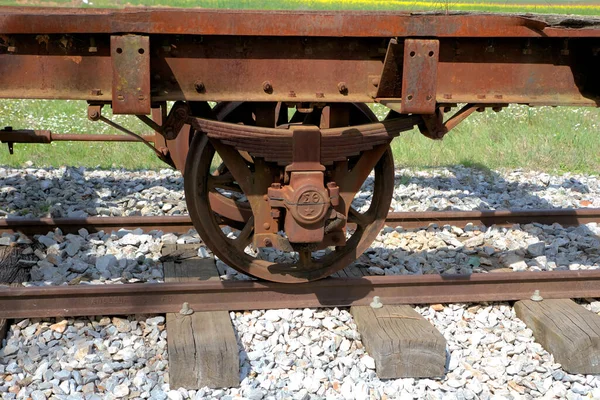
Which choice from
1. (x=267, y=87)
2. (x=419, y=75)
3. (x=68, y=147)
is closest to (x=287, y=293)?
(x=267, y=87)

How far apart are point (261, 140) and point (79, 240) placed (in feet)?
7.24

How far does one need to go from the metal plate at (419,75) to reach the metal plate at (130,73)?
4.35ft

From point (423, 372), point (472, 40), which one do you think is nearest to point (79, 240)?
point (423, 372)

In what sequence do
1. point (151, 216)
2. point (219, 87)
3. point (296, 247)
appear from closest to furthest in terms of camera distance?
point (219, 87), point (296, 247), point (151, 216)

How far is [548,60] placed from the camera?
414cm

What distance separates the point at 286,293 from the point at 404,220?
2.02m

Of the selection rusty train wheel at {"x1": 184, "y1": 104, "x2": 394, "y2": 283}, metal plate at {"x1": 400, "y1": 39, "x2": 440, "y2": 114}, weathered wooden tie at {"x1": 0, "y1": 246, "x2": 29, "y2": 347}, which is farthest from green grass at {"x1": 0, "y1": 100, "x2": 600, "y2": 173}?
metal plate at {"x1": 400, "y1": 39, "x2": 440, "y2": 114}

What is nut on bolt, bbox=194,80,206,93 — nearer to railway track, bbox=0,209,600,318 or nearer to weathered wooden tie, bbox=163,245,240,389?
railway track, bbox=0,209,600,318

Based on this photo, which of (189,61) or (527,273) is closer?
(189,61)

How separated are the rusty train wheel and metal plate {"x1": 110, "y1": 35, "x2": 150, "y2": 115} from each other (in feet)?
2.32

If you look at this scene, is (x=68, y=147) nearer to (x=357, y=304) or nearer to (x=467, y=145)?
(x=467, y=145)

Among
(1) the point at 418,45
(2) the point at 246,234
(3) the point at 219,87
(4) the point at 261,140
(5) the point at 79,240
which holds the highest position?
(1) the point at 418,45

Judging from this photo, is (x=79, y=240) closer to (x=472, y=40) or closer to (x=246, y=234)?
(x=246, y=234)

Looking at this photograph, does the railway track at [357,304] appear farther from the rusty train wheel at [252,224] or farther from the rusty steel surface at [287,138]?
the rusty steel surface at [287,138]
